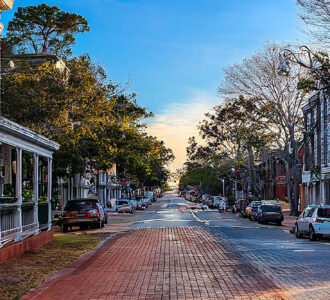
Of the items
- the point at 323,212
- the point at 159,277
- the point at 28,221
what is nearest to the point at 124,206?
the point at 323,212

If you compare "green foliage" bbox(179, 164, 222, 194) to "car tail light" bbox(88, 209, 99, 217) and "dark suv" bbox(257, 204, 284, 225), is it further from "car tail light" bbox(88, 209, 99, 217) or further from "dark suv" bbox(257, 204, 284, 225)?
"car tail light" bbox(88, 209, 99, 217)

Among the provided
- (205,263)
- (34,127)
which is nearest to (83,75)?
(34,127)

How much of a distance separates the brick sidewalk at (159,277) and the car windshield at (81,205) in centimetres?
1234

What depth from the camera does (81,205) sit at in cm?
3045

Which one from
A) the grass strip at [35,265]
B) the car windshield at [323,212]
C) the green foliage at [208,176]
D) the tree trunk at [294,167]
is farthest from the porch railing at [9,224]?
the green foliage at [208,176]

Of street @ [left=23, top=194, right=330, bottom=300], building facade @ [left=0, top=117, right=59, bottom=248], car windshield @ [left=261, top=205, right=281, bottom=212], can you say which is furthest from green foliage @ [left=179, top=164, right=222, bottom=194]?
street @ [left=23, top=194, right=330, bottom=300]

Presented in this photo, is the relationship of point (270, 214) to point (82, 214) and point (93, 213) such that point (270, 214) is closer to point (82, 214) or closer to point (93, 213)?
point (93, 213)

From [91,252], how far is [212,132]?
42609 millimetres

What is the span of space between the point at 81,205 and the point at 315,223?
1255 centimetres

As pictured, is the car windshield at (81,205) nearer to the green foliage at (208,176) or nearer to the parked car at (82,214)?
the parked car at (82,214)

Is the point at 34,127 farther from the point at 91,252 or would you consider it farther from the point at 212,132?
the point at 212,132

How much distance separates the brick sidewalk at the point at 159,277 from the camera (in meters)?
9.92

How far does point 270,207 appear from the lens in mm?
39125

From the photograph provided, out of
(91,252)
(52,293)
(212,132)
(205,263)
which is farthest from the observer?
(212,132)
